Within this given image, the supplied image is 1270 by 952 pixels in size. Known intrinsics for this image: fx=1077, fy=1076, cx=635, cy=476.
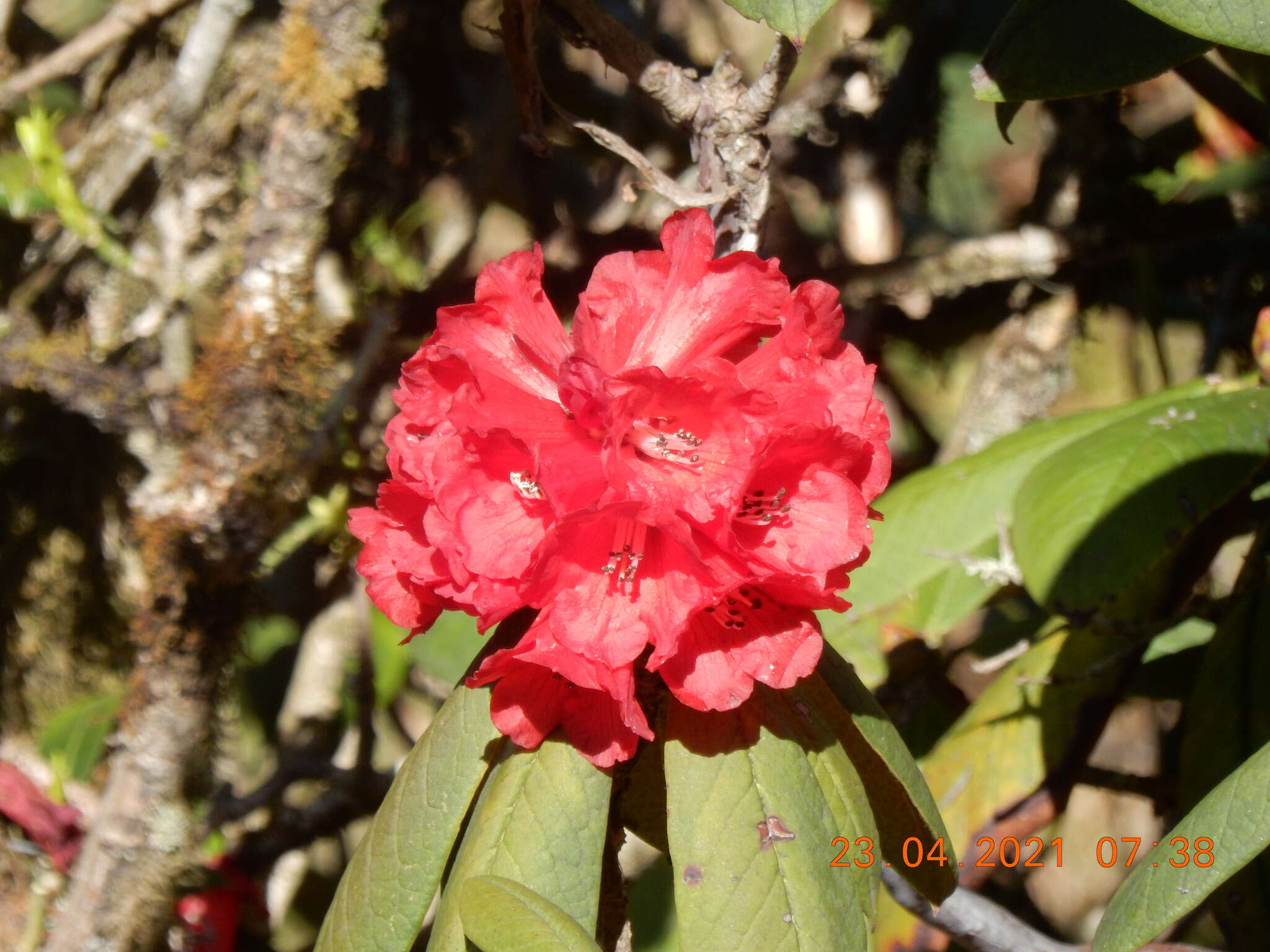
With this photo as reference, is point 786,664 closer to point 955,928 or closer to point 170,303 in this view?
point 955,928

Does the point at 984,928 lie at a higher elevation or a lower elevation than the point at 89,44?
lower

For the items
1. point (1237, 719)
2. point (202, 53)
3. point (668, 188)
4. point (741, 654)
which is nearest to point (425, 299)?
point (202, 53)

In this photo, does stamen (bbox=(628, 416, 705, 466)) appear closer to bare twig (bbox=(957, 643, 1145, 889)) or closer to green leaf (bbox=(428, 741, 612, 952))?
green leaf (bbox=(428, 741, 612, 952))

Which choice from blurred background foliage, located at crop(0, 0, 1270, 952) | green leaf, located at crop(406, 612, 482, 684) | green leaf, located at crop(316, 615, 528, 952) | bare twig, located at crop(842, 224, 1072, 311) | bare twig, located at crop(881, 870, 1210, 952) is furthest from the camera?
bare twig, located at crop(842, 224, 1072, 311)

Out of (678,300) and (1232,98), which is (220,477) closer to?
(678,300)

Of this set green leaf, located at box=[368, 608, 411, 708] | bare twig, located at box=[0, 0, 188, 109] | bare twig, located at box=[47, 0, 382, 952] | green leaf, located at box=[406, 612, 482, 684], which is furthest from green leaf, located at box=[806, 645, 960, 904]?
bare twig, located at box=[0, 0, 188, 109]

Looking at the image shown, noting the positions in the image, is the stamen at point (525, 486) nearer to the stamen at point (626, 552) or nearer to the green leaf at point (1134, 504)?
the stamen at point (626, 552)

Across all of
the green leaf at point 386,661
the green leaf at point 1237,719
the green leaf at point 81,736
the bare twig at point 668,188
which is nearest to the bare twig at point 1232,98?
the green leaf at point 1237,719
